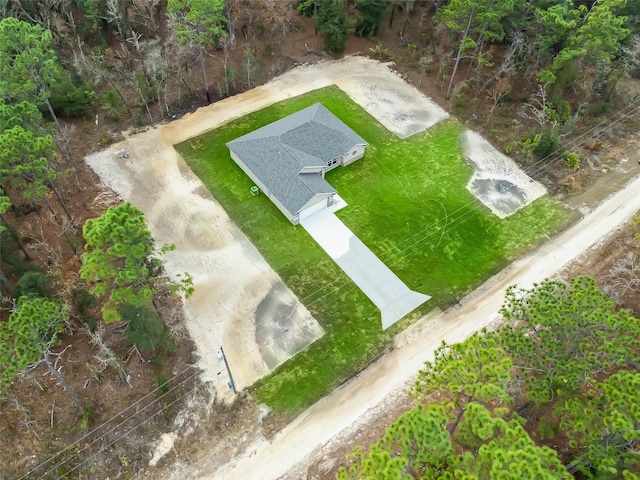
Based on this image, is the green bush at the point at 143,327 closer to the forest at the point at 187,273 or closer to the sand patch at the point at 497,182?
the forest at the point at 187,273

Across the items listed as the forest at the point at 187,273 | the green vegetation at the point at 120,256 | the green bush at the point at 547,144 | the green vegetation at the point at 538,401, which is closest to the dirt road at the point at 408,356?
the forest at the point at 187,273

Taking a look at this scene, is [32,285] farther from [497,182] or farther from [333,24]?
[333,24]

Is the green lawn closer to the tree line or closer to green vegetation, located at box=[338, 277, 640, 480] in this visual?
the tree line

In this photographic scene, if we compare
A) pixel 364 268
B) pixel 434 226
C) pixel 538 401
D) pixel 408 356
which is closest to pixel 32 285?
pixel 364 268

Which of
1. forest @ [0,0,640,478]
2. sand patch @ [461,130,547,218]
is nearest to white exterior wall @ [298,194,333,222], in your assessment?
forest @ [0,0,640,478]

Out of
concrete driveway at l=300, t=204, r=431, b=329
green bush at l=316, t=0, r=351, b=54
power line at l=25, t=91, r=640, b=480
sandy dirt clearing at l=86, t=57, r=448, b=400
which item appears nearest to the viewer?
power line at l=25, t=91, r=640, b=480

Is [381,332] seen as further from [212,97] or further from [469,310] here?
[212,97]
